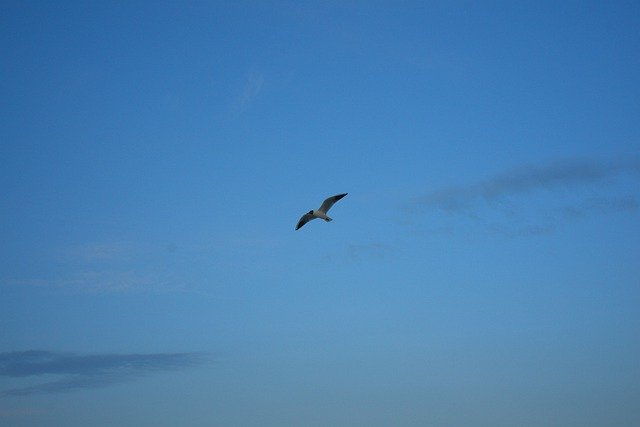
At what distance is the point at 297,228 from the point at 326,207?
128 inches

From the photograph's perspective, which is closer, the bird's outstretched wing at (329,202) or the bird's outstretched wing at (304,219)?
the bird's outstretched wing at (329,202)

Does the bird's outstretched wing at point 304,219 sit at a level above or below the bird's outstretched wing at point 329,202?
below

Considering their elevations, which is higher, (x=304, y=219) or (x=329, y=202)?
(x=329, y=202)

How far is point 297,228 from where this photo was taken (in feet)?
392

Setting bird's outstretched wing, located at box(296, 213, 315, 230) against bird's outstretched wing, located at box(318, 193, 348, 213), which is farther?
bird's outstretched wing, located at box(296, 213, 315, 230)

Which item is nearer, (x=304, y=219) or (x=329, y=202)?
(x=329, y=202)

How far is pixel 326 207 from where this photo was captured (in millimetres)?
118812

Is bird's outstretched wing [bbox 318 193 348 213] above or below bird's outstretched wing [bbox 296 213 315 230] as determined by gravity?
above
